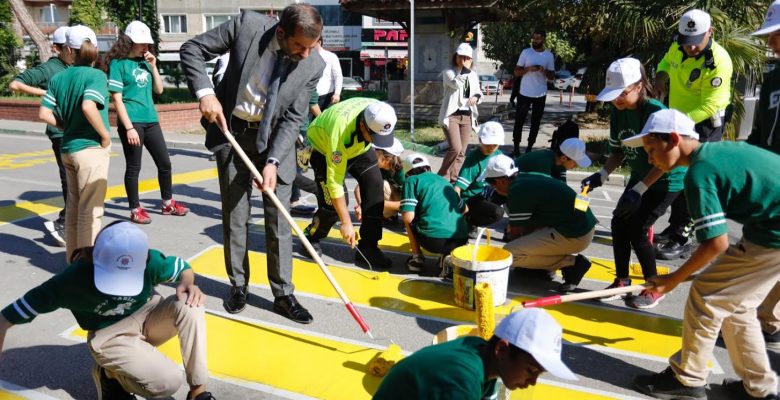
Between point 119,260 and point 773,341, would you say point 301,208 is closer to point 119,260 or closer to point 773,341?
point 119,260

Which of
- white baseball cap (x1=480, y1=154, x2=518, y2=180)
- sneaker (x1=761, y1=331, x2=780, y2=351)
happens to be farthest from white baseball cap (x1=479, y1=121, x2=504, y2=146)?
sneaker (x1=761, y1=331, x2=780, y2=351)

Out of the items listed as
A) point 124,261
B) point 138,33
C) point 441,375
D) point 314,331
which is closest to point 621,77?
point 314,331

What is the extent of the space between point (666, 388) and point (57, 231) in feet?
17.9

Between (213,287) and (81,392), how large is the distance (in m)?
1.63

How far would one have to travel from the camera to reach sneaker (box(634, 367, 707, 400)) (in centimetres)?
338

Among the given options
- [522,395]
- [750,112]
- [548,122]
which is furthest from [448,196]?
[548,122]

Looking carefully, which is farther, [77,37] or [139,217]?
[139,217]

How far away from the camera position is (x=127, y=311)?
317 centimetres

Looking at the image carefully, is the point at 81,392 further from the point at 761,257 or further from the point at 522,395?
the point at 761,257

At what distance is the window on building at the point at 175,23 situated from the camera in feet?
154

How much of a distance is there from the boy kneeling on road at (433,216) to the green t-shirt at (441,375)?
9.54 ft

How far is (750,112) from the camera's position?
1102 cm

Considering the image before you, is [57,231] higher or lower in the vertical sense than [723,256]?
lower

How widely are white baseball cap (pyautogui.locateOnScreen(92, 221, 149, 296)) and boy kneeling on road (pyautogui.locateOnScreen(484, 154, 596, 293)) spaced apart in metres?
2.94
